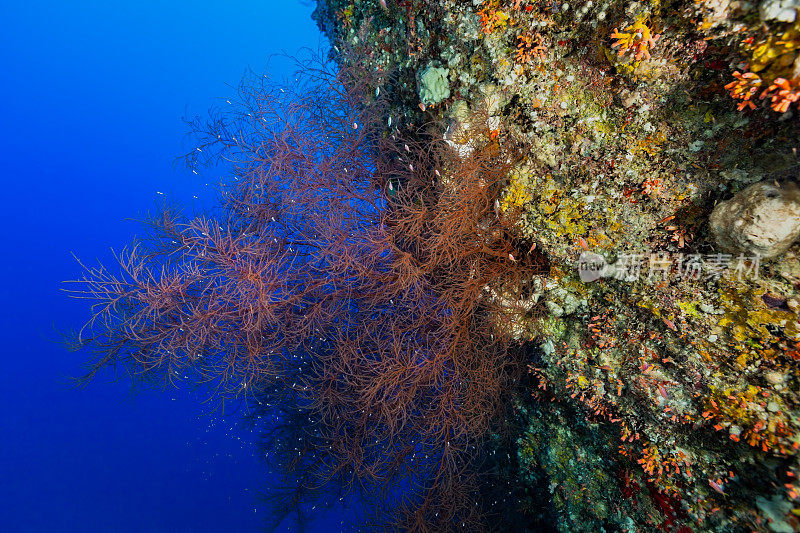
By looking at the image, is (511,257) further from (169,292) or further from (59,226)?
(59,226)

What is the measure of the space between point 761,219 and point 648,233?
2.14 ft

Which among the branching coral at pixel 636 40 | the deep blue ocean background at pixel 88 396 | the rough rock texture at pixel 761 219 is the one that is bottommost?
the rough rock texture at pixel 761 219

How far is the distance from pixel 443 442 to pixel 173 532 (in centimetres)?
1589

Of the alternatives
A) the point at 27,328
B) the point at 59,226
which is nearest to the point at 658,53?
the point at 27,328

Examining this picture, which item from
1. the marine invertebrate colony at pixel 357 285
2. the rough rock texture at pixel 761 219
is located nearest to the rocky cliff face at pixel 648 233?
the rough rock texture at pixel 761 219

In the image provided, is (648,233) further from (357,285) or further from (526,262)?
(357,285)

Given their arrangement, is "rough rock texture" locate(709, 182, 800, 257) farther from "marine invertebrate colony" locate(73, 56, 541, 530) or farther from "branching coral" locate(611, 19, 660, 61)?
"marine invertebrate colony" locate(73, 56, 541, 530)

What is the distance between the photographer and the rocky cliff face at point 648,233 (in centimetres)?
179

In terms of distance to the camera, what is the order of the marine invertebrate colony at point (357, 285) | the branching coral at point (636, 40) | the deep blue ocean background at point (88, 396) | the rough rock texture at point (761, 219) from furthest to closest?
the deep blue ocean background at point (88, 396)
the marine invertebrate colony at point (357, 285)
the branching coral at point (636, 40)
the rough rock texture at point (761, 219)

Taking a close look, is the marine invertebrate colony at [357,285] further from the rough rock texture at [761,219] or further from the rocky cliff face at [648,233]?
the rough rock texture at [761,219]

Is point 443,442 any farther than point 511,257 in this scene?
Yes

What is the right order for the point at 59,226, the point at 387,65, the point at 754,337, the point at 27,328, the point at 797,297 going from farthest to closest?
1. the point at 59,226
2. the point at 27,328
3. the point at 387,65
4. the point at 754,337
5. the point at 797,297

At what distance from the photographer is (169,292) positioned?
329cm

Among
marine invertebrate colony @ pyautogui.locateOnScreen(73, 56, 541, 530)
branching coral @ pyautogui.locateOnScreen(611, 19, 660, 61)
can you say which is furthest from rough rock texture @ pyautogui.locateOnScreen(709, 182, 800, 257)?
marine invertebrate colony @ pyautogui.locateOnScreen(73, 56, 541, 530)
